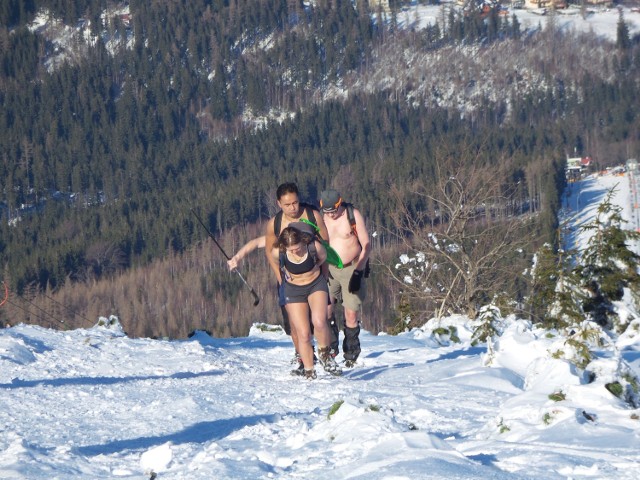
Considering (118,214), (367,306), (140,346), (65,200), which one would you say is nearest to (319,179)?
(118,214)

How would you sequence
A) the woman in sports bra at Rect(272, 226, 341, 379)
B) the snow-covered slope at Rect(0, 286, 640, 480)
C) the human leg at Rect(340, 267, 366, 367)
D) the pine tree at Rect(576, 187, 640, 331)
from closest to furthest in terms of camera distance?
1. the snow-covered slope at Rect(0, 286, 640, 480)
2. the woman in sports bra at Rect(272, 226, 341, 379)
3. the human leg at Rect(340, 267, 366, 367)
4. the pine tree at Rect(576, 187, 640, 331)

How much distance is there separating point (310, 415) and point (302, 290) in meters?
2.09

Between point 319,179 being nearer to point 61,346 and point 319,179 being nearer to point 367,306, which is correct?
point 367,306

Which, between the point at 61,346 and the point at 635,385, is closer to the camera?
the point at 635,385

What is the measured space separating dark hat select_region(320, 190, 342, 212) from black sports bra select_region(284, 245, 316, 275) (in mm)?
862

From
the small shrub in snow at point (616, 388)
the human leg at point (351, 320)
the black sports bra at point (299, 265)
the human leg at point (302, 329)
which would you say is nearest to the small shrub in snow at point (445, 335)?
the human leg at point (351, 320)

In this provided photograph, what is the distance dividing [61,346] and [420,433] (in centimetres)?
590

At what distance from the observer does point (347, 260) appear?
8.95 metres

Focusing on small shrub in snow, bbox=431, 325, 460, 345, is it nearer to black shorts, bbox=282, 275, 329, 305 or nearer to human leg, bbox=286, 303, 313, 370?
human leg, bbox=286, 303, 313, 370

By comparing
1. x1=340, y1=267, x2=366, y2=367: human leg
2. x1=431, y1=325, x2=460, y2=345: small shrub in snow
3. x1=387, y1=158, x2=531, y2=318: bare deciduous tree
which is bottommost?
x1=387, y1=158, x2=531, y2=318: bare deciduous tree

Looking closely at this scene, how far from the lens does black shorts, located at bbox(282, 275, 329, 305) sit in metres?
8.15

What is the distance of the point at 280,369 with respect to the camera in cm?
927

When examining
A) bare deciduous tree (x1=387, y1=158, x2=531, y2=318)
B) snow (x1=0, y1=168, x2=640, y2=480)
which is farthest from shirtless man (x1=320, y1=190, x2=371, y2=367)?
bare deciduous tree (x1=387, y1=158, x2=531, y2=318)

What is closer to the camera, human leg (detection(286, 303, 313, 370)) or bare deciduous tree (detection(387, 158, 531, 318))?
Answer: human leg (detection(286, 303, 313, 370))
